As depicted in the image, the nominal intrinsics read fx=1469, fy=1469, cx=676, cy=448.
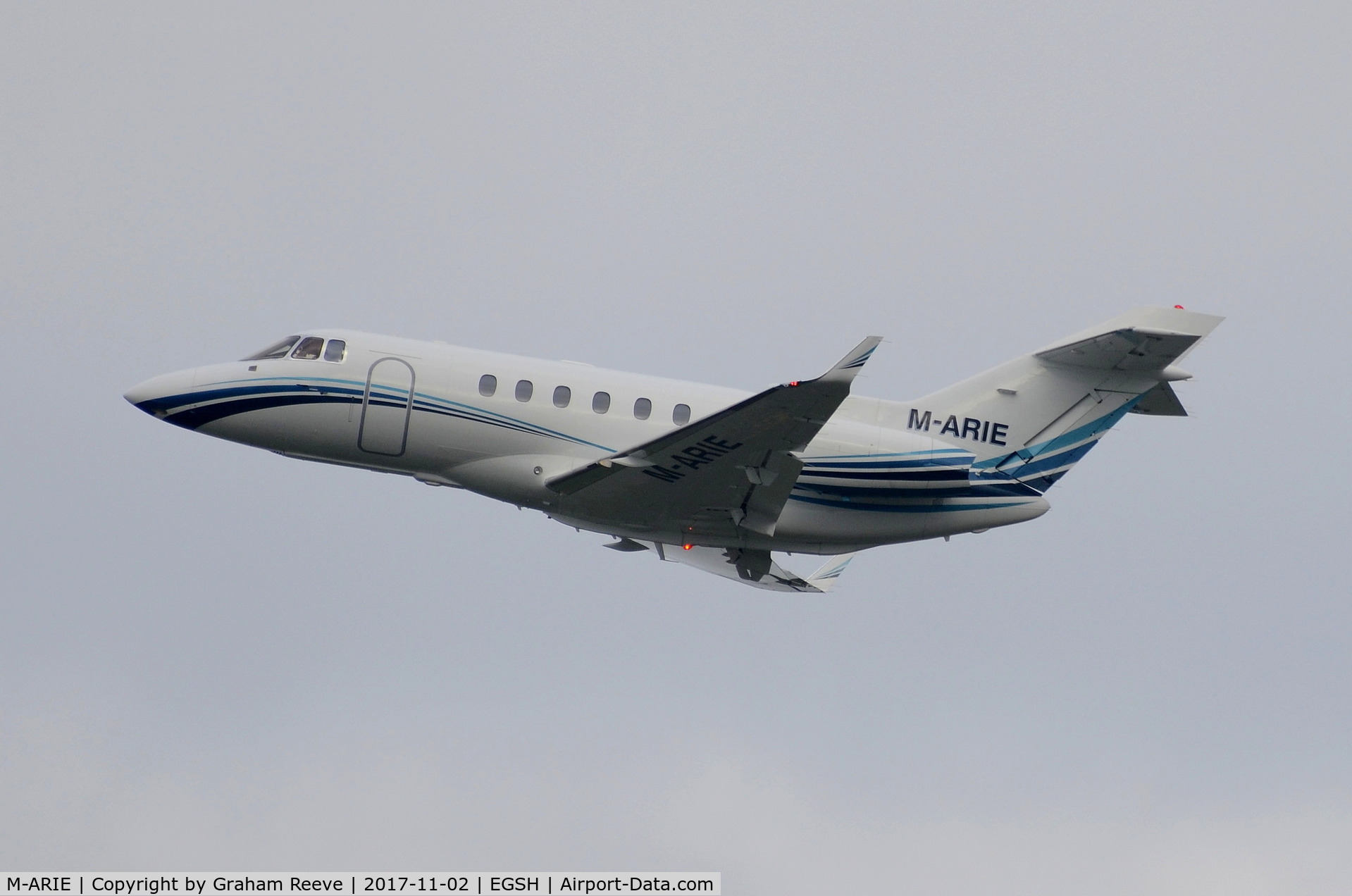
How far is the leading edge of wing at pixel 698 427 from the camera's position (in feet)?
74.8

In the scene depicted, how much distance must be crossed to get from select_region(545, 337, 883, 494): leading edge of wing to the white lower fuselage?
2.95ft

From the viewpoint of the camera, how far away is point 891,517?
2766 cm

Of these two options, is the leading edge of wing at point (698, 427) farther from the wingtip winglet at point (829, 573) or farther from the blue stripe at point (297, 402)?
the wingtip winglet at point (829, 573)

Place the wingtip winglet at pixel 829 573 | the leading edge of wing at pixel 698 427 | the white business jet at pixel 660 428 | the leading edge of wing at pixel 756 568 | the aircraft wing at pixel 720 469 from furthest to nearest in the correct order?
1. the wingtip winglet at pixel 829 573
2. the leading edge of wing at pixel 756 568
3. the white business jet at pixel 660 428
4. the aircraft wing at pixel 720 469
5. the leading edge of wing at pixel 698 427

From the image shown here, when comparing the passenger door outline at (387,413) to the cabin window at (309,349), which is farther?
the cabin window at (309,349)

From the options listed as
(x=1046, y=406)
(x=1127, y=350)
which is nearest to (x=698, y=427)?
(x=1046, y=406)

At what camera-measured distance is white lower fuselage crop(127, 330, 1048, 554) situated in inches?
1071

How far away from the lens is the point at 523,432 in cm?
2719

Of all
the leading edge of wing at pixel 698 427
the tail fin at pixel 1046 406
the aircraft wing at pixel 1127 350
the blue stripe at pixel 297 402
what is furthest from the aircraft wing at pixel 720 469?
the aircraft wing at pixel 1127 350

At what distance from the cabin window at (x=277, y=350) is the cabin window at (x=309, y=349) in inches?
7.1

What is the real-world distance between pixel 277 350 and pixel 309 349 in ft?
2.39

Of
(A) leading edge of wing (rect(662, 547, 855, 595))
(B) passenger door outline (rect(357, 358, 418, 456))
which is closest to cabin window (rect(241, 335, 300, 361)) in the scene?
(B) passenger door outline (rect(357, 358, 418, 456))

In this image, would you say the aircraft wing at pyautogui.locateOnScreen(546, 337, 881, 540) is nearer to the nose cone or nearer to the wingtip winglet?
the wingtip winglet

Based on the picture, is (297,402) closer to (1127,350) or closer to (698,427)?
(698,427)
